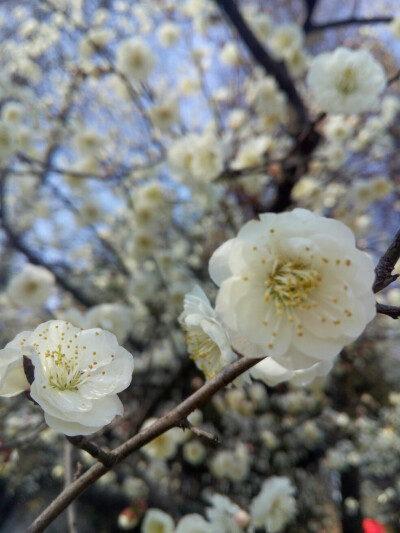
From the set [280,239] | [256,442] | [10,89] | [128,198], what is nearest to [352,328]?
[280,239]

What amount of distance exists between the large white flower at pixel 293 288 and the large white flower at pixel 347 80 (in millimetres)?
1283

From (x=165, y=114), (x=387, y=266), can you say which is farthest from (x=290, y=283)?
(x=165, y=114)

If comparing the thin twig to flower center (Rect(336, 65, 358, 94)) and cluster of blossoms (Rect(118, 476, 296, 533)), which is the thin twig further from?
flower center (Rect(336, 65, 358, 94))

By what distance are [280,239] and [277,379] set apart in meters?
0.31

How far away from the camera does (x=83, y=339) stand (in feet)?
2.32

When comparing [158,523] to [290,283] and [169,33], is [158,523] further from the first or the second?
[169,33]

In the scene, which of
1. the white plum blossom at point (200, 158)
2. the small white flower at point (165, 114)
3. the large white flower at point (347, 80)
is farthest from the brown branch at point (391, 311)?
the small white flower at point (165, 114)

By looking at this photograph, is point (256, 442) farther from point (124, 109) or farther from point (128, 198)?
point (124, 109)

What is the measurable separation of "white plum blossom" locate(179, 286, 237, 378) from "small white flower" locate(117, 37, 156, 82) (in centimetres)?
237

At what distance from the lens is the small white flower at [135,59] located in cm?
269

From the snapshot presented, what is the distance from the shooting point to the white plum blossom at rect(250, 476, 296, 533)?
4.96ft

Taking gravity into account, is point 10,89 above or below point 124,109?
above

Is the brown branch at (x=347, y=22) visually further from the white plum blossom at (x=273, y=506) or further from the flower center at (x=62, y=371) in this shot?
the flower center at (x=62, y=371)

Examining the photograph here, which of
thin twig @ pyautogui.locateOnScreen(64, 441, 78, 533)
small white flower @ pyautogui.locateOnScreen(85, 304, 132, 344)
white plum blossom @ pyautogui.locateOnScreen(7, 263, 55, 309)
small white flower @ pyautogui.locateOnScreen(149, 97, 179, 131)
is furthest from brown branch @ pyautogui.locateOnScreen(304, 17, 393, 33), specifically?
thin twig @ pyautogui.locateOnScreen(64, 441, 78, 533)
